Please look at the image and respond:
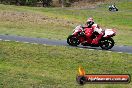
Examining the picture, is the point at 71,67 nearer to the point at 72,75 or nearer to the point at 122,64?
the point at 72,75

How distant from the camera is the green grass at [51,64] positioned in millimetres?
13953

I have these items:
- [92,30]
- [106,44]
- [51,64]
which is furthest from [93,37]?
[51,64]

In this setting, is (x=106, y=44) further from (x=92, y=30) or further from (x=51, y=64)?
(x=51, y=64)

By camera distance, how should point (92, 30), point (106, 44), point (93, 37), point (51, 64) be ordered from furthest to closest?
point (93, 37) → point (92, 30) → point (106, 44) → point (51, 64)

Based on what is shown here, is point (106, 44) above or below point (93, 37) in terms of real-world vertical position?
below

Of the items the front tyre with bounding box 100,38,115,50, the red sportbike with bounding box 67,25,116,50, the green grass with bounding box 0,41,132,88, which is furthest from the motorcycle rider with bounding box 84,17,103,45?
the green grass with bounding box 0,41,132,88

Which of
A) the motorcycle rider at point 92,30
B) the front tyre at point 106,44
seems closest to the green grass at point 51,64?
the front tyre at point 106,44

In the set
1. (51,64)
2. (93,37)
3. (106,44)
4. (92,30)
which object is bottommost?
(106,44)

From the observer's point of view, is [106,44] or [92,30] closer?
[106,44]

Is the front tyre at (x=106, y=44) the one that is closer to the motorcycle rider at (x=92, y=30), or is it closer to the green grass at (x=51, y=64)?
the motorcycle rider at (x=92, y=30)

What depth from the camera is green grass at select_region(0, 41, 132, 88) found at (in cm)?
1395

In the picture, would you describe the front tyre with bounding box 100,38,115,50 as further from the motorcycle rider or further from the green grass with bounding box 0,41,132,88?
the green grass with bounding box 0,41,132,88

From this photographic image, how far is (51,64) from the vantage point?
1709 centimetres

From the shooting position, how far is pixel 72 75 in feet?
51.1
